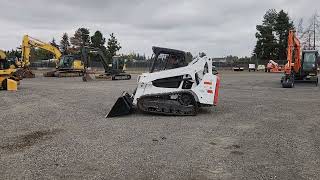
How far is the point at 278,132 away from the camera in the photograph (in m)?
9.63

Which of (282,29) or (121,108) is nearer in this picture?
(121,108)

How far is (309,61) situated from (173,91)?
57.8 ft

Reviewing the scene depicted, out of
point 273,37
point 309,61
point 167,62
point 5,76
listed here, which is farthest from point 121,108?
point 273,37

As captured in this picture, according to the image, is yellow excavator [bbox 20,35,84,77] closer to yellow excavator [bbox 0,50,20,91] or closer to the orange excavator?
yellow excavator [bbox 0,50,20,91]

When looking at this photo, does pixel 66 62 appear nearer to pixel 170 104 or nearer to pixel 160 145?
pixel 170 104

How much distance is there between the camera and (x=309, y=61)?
27.2 metres

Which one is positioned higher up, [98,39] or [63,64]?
[98,39]

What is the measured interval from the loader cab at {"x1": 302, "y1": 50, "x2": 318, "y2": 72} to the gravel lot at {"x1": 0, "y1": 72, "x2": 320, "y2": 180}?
48.2ft

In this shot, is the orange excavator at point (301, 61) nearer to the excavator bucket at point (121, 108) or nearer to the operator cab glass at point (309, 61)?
the operator cab glass at point (309, 61)

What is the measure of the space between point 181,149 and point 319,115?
621cm

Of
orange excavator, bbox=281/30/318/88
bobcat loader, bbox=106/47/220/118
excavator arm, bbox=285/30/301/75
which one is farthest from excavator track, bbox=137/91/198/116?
orange excavator, bbox=281/30/318/88

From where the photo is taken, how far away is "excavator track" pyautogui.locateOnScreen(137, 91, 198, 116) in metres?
12.3

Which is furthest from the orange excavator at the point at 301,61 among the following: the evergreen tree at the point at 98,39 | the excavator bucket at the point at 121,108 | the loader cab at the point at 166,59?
the evergreen tree at the point at 98,39

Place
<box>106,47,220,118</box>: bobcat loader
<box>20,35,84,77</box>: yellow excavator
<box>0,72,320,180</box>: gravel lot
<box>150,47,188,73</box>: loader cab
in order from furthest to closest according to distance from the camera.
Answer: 1. <box>20,35,84,77</box>: yellow excavator
2. <box>150,47,188,73</box>: loader cab
3. <box>106,47,220,118</box>: bobcat loader
4. <box>0,72,320,180</box>: gravel lot
